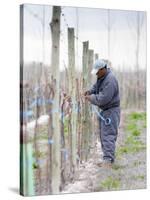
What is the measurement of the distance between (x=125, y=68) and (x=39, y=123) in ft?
4.00

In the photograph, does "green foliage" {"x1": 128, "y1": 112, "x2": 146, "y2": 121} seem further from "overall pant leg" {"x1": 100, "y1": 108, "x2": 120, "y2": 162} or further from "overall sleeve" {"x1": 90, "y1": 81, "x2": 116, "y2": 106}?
"overall sleeve" {"x1": 90, "y1": 81, "x2": 116, "y2": 106}

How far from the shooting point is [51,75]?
7.70 metres

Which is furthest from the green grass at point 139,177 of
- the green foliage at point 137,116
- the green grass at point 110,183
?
the green foliage at point 137,116

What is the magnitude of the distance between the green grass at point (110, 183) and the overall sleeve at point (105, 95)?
0.81 metres

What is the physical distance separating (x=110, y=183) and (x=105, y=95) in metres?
0.94

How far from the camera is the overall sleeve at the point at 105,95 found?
26.4 feet

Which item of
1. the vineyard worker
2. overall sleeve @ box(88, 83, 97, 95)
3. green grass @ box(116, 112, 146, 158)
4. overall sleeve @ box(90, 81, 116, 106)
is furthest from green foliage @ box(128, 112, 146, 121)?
overall sleeve @ box(88, 83, 97, 95)

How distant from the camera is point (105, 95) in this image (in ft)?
26.5

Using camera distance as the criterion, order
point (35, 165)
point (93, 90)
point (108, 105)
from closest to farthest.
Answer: point (35, 165) < point (93, 90) < point (108, 105)

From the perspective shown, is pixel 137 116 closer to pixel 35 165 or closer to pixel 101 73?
pixel 101 73

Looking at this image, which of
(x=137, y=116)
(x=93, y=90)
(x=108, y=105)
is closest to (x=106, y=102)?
(x=108, y=105)

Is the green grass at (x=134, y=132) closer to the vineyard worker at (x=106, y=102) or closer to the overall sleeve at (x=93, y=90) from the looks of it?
the vineyard worker at (x=106, y=102)

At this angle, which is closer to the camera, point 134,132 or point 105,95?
point 105,95

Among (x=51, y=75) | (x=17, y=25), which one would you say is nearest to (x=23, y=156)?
(x=51, y=75)
